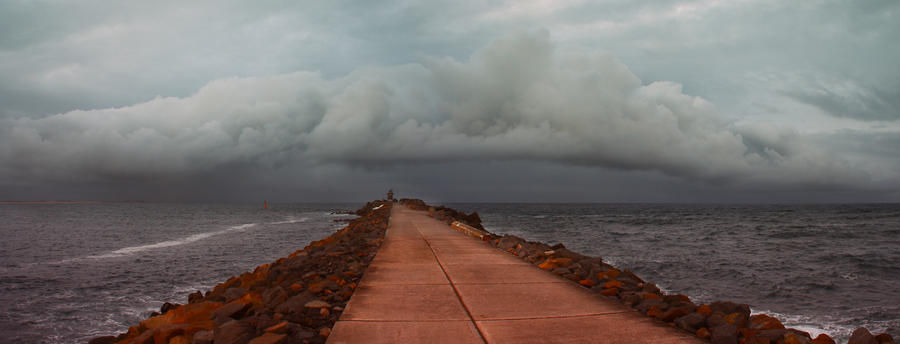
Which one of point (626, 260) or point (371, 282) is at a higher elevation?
point (371, 282)

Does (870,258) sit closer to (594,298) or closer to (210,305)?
(594,298)

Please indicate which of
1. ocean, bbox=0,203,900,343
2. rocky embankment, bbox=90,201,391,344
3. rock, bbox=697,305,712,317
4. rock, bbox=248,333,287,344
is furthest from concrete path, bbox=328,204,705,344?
ocean, bbox=0,203,900,343

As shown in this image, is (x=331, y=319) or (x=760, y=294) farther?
(x=760, y=294)

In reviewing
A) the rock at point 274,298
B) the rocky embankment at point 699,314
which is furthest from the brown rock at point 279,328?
the rocky embankment at point 699,314

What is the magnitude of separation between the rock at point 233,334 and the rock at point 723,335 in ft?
13.8

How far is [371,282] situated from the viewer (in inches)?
277

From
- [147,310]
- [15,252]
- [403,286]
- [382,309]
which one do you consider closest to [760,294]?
[403,286]

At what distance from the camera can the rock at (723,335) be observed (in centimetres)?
421

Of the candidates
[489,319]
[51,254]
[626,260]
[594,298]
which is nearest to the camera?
[489,319]

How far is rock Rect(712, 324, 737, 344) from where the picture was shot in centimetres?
421

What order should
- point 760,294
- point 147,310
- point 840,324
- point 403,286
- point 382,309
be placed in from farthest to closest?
point 760,294
point 147,310
point 840,324
point 403,286
point 382,309

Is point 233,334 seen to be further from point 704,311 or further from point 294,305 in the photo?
point 704,311

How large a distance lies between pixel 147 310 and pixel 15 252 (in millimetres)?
17710

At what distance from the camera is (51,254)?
2158 cm
